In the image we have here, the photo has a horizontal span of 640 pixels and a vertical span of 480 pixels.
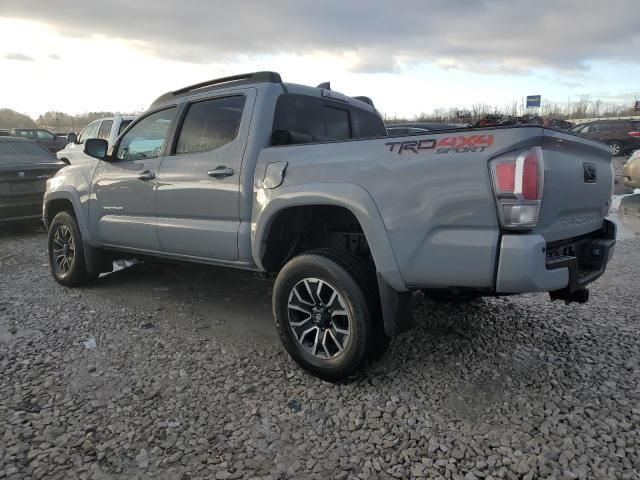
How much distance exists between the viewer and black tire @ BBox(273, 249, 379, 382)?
9.39 feet

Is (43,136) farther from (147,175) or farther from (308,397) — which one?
(308,397)

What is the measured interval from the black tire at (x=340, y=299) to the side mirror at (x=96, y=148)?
2543mm

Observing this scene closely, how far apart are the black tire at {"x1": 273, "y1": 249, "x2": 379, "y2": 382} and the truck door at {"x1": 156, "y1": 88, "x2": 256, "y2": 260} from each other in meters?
0.62

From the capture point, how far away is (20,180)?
7.74 m

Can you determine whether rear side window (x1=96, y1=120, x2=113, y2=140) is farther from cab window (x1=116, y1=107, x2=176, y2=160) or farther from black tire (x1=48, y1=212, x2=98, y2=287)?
cab window (x1=116, y1=107, x2=176, y2=160)

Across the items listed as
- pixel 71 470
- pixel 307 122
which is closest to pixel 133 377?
pixel 71 470

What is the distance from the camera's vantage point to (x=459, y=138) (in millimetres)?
2471

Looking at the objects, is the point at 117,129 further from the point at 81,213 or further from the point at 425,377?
the point at 425,377

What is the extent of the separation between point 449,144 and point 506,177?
34 cm

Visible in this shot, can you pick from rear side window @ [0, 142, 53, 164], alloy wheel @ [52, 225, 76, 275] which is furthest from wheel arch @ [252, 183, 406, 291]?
rear side window @ [0, 142, 53, 164]

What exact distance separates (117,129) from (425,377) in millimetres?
10138

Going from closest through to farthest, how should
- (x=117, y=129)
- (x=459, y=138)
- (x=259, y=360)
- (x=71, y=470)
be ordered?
(x=71, y=470) < (x=459, y=138) < (x=259, y=360) < (x=117, y=129)

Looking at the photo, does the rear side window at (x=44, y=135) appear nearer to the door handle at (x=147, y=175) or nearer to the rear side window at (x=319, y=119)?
the door handle at (x=147, y=175)

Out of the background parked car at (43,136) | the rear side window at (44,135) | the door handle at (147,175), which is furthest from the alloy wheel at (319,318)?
the rear side window at (44,135)
